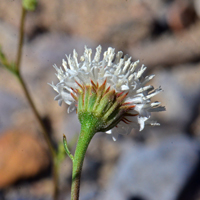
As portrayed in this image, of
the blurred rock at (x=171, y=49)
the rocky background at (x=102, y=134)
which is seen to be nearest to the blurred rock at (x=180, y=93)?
the rocky background at (x=102, y=134)

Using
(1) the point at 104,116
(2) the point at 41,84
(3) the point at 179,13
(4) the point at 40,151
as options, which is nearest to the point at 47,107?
(2) the point at 41,84

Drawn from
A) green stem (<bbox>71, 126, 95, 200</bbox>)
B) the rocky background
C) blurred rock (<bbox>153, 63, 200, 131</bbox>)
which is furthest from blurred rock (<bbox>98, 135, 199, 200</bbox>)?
green stem (<bbox>71, 126, 95, 200</bbox>)

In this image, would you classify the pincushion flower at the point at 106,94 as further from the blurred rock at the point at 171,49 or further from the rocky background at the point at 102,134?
the blurred rock at the point at 171,49

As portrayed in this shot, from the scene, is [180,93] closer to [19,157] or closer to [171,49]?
[171,49]

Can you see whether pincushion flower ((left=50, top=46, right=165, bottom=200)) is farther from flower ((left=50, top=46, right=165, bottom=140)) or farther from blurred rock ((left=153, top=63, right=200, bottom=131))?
blurred rock ((left=153, top=63, right=200, bottom=131))

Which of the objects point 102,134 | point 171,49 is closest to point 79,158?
point 102,134

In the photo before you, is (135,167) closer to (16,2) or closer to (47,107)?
(47,107)
